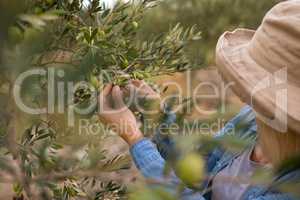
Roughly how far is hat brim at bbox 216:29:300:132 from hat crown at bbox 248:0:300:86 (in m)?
0.02

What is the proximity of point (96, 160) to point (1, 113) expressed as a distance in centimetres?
13

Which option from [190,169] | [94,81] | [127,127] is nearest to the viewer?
[190,169]

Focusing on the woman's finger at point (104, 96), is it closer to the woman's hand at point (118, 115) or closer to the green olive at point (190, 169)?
the woman's hand at point (118, 115)

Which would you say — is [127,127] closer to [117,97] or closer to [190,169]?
[117,97]

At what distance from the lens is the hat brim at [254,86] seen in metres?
1.11

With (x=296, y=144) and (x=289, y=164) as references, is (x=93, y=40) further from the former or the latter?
(x=289, y=164)

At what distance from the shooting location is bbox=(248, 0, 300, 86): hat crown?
117 centimetres

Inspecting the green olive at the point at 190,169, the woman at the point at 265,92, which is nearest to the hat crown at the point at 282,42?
the woman at the point at 265,92

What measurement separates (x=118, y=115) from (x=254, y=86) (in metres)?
0.31

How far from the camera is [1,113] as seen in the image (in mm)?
680

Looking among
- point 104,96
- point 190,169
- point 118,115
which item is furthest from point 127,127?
point 190,169

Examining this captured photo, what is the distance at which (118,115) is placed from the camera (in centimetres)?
127

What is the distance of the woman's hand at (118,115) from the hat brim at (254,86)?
0.24 m

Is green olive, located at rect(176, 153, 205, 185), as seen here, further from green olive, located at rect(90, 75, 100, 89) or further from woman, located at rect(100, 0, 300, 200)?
woman, located at rect(100, 0, 300, 200)
